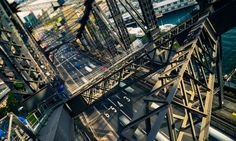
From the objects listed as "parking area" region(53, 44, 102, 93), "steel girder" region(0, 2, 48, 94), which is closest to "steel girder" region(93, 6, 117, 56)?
"steel girder" region(0, 2, 48, 94)

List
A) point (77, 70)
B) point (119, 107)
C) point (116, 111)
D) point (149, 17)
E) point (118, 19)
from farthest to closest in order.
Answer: point (77, 70) → point (119, 107) → point (116, 111) → point (118, 19) → point (149, 17)

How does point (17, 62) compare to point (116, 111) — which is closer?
point (17, 62)

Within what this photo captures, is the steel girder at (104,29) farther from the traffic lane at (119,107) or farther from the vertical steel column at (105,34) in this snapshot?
the traffic lane at (119,107)

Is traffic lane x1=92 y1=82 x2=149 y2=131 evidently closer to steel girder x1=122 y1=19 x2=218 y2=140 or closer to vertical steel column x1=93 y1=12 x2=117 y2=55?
vertical steel column x1=93 y1=12 x2=117 y2=55

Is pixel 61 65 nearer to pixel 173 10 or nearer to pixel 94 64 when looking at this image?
pixel 94 64

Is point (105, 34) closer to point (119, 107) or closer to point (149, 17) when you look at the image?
point (119, 107)

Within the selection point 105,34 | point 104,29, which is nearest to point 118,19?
point 104,29

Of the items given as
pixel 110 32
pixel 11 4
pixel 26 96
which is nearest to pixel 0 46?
pixel 26 96
